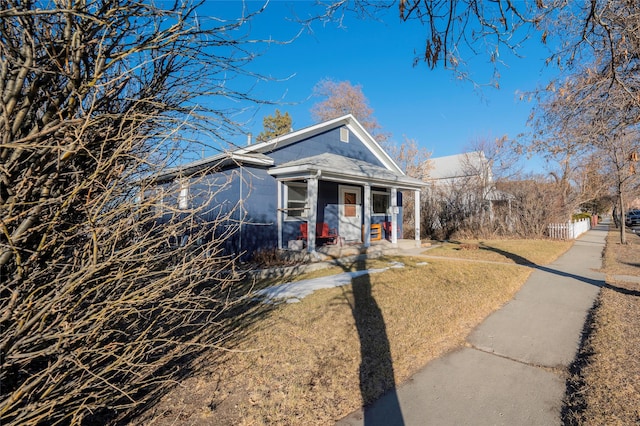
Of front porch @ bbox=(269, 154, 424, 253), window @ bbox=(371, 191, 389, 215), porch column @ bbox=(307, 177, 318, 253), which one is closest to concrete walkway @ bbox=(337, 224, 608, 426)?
porch column @ bbox=(307, 177, 318, 253)

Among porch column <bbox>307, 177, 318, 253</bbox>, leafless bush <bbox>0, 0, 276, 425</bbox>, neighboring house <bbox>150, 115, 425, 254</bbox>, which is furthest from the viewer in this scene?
neighboring house <bbox>150, 115, 425, 254</bbox>

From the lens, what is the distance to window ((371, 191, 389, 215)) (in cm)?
1512

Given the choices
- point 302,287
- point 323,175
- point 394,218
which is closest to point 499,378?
point 302,287

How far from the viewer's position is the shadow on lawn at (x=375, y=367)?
2.84 meters

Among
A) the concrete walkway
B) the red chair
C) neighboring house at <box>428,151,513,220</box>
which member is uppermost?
neighboring house at <box>428,151,513,220</box>

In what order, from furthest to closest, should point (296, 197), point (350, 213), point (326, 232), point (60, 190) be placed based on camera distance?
point (350, 213)
point (326, 232)
point (296, 197)
point (60, 190)

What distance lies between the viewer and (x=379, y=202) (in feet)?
51.0

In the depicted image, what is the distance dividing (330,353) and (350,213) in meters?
10.3

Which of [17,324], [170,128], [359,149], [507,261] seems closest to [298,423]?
[17,324]

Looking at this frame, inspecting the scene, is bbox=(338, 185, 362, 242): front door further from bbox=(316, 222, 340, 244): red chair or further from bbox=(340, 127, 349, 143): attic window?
bbox=(340, 127, 349, 143): attic window

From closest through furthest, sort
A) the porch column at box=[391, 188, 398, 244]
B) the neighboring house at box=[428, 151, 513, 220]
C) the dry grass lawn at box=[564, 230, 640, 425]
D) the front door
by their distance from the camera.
→ 1. the dry grass lawn at box=[564, 230, 640, 425]
2. the porch column at box=[391, 188, 398, 244]
3. the front door
4. the neighboring house at box=[428, 151, 513, 220]

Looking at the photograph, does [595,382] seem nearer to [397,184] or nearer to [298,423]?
[298,423]

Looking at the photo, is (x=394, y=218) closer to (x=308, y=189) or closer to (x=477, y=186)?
(x=308, y=189)

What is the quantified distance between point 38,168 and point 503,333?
18.4 ft
